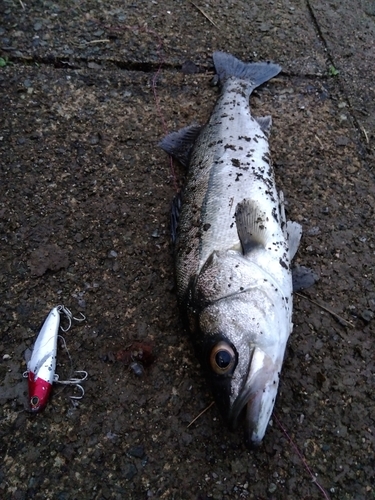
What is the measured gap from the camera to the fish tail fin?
3.89 m

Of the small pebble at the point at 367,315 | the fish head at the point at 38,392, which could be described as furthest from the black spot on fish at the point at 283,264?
the fish head at the point at 38,392

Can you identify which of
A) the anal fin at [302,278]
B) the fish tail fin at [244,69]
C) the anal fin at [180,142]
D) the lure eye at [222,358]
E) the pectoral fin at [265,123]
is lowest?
the anal fin at [302,278]

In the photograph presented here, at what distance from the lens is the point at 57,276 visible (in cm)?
289

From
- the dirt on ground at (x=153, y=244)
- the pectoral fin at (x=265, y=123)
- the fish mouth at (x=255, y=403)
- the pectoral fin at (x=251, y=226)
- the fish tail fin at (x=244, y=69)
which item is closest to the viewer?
the fish mouth at (x=255, y=403)

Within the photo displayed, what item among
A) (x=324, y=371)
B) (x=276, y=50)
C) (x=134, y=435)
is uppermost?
(x=276, y=50)

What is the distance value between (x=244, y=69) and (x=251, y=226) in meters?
1.87

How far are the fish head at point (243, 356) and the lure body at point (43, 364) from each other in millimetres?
838

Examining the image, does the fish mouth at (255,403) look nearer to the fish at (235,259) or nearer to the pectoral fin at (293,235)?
the fish at (235,259)

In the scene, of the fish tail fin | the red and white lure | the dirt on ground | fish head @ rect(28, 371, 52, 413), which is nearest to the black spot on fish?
the dirt on ground

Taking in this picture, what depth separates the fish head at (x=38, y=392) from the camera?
2.41 metres

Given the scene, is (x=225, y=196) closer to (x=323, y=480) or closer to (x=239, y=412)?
(x=239, y=412)

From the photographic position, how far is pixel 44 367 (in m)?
2.48

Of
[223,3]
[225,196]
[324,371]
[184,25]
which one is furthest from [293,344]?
[223,3]

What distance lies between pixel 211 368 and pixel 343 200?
1740mm
